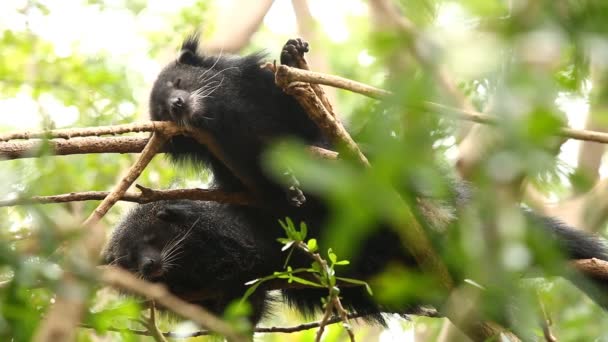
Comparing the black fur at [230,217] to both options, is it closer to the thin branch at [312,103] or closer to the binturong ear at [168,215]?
the binturong ear at [168,215]

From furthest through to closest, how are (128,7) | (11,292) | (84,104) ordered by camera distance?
(128,7), (84,104), (11,292)

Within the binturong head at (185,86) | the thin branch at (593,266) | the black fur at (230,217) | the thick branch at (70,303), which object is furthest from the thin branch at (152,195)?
the thick branch at (70,303)

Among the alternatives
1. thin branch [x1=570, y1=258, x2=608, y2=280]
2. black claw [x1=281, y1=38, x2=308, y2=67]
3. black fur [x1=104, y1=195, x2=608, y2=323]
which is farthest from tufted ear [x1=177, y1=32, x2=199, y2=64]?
thin branch [x1=570, y1=258, x2=608, y2=280]

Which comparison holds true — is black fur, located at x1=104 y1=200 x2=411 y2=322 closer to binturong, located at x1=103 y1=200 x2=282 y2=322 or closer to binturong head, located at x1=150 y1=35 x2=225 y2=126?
binturong, located at x1=103 y1=200 x2=282 y2=322

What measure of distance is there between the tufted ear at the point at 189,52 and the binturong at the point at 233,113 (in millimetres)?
19

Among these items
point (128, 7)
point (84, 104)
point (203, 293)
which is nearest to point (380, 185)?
point (203, 293)

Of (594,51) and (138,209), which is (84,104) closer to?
(138,209)

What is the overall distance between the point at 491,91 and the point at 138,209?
367cm

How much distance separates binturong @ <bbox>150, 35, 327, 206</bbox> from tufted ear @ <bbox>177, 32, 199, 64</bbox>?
0.02 metres

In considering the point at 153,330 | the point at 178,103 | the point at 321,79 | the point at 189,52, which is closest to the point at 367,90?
the point at 321,79

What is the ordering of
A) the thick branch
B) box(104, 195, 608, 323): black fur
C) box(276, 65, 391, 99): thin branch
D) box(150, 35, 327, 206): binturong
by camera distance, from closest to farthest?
the thick branch < box(276, 65, 391, 99): thin branch < box(150, 35, 327, 206): binturong < box(104, 195, 608, 323): black fur

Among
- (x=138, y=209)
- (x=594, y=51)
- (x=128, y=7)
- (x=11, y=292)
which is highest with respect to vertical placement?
(x=594, y=51)

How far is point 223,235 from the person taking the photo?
4168mm

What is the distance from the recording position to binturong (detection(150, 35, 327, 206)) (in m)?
3.65
